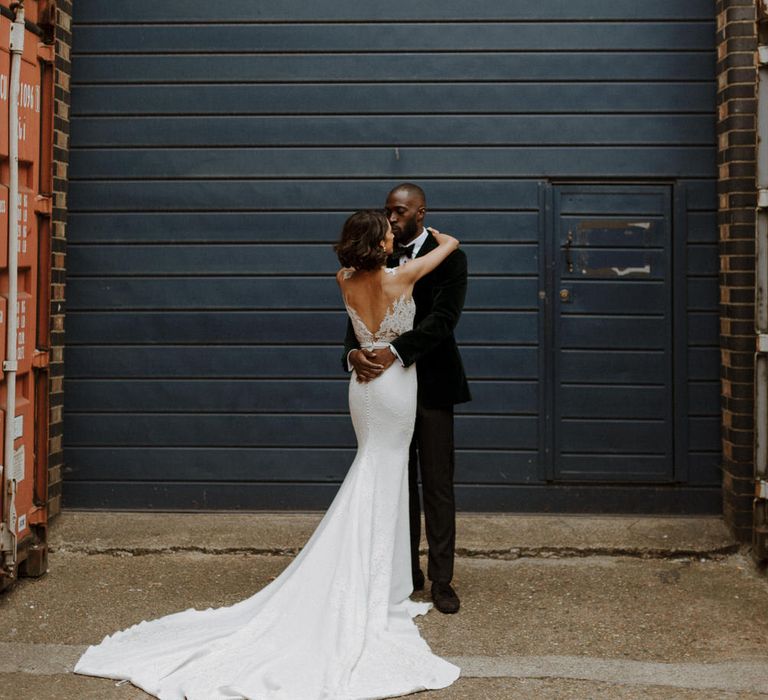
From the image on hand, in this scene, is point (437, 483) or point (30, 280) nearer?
point (437, 483)

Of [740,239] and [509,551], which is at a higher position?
[740,239]

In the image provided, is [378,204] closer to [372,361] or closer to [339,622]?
[372,361]

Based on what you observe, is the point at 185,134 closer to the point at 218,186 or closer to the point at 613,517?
the point at 218,186

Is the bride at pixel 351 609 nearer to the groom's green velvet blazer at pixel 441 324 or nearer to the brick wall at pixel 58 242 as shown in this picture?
the groom's green velvet blazer at pixel 441 324

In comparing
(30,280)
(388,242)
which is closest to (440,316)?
(388,242)

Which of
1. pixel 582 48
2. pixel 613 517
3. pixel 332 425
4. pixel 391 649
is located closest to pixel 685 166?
pixel 582 48

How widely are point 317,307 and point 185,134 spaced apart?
1418mm

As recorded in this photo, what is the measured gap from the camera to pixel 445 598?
5762 millimetres

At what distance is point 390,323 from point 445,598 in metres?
1.46

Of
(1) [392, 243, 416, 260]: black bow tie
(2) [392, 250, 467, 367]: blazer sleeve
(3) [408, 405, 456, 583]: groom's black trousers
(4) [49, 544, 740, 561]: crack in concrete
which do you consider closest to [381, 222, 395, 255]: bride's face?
(1) [392, 243, 416, 260]: black bow tie

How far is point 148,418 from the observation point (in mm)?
7328

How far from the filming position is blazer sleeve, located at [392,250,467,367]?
5.55m

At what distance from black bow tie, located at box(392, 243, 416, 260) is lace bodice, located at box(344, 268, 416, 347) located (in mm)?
161

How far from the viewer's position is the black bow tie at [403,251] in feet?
18.7
